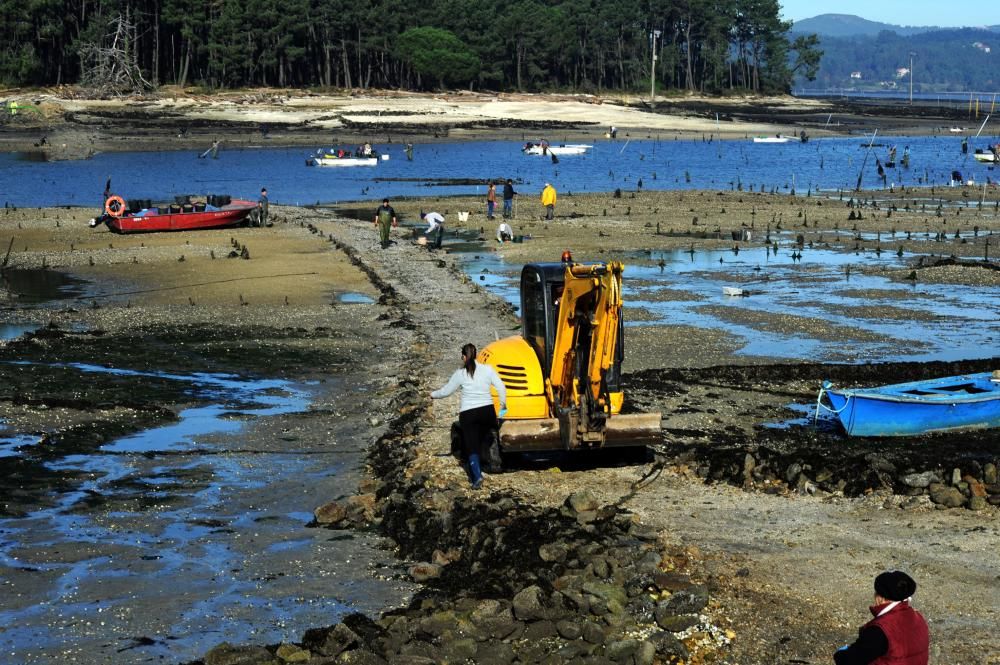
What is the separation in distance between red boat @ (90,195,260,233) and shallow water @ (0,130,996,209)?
1661cm

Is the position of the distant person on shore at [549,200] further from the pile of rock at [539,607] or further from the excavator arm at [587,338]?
the pile of rock at [539,607]

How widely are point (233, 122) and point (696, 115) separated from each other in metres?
57.3

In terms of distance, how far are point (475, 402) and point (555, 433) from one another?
110 cm

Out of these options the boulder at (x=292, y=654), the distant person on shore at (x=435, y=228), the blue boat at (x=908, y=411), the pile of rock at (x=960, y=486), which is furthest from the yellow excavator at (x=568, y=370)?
the distant person on shore at (x=435, y=228)

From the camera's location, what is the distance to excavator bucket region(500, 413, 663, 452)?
658 inches

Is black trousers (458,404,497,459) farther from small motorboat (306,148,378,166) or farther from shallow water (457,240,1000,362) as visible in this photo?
small motorboat (306,148,378,166)

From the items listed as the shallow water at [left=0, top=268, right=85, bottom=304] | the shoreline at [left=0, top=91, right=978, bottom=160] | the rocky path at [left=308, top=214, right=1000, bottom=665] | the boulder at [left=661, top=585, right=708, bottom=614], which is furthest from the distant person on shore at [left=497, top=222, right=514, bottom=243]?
the shoreline at [left=0, top=91, right=978, bottom=160]

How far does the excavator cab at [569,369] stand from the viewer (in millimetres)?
16312

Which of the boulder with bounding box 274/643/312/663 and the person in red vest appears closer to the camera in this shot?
the person in red vest

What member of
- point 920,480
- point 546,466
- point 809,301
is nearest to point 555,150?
point 809,301

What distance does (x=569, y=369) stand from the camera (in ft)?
55.4

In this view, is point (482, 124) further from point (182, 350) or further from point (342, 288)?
point (182, 350)

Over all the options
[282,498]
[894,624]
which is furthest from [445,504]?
[894,624]

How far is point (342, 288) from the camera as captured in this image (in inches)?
1420
